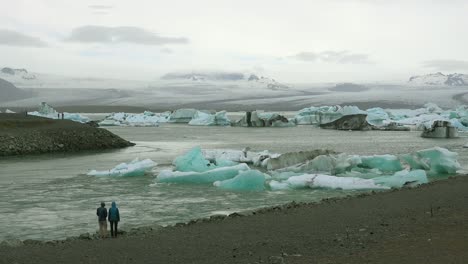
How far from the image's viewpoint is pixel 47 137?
30.5 meters

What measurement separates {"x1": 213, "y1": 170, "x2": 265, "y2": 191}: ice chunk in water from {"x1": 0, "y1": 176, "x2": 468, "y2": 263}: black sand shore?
13.2 feet

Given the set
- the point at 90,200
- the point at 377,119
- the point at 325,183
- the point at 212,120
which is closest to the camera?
the point at 90,200

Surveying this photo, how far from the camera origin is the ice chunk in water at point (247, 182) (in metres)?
15.2

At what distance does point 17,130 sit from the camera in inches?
1190

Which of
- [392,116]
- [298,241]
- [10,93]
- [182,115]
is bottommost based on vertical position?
[298,241]

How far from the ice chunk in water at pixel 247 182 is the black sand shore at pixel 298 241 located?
4029 millimetres

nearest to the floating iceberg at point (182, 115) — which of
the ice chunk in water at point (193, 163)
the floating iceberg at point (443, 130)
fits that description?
the floating iceberg at point (443, 130)

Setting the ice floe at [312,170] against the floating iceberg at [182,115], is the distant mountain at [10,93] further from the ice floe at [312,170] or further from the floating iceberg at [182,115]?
the ice floe at [312,170]

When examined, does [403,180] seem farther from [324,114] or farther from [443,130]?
[324,114]

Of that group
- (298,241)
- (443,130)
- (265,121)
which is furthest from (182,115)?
(298,241)

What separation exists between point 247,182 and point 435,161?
7.41m

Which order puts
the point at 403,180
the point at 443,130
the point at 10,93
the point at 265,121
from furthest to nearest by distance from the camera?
the point at 10,93 → the point at 265,121 → the point at 443,130 → the point at 403,180

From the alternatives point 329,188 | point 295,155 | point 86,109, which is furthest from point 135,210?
point 86,109

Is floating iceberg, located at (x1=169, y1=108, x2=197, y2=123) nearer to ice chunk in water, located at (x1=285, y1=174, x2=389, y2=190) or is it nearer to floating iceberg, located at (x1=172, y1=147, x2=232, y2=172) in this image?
floating iceberg, located at (x1=172, y1=147, x2=232, y2=172)
